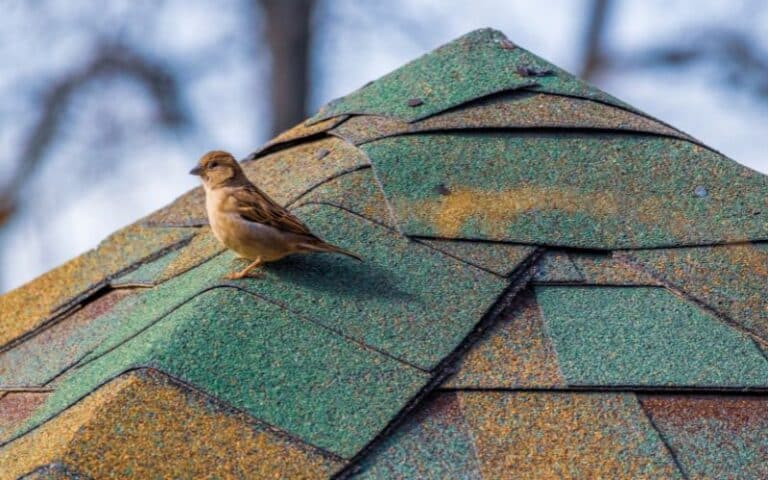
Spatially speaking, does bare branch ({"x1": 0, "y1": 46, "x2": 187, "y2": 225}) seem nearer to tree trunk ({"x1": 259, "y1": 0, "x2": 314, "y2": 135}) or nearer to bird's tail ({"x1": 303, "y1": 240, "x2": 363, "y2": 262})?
tree trunk ({"x1": 259, "y1": 0, "x2": 314, "y2": 135})

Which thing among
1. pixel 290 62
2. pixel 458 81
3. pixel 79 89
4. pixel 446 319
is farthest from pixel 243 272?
pixel 79 89

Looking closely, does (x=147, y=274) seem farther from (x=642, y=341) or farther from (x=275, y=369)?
(x=642, y=341)

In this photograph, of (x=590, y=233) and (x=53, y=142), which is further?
(x=53, y=142)

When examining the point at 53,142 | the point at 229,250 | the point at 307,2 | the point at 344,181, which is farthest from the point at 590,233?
the point at 53,142

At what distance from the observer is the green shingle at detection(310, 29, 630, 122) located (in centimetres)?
386

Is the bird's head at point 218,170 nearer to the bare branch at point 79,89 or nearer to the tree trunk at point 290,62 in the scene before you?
the tree trunk at point 290,62

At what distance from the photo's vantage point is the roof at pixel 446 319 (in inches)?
102

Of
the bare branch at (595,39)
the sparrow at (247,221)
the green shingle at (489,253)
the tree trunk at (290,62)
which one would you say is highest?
the tree trunk at (290,62)

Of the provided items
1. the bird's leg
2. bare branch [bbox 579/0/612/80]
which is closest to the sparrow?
the bird's leg

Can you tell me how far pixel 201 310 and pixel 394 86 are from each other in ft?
4.81

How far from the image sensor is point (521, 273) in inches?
125

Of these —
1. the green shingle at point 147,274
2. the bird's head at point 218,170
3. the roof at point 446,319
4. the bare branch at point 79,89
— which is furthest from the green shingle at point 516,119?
the bare branch at point 79,89

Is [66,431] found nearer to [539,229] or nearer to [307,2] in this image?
A: [539,229]

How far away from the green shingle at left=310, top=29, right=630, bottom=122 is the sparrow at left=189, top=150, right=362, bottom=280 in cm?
50
